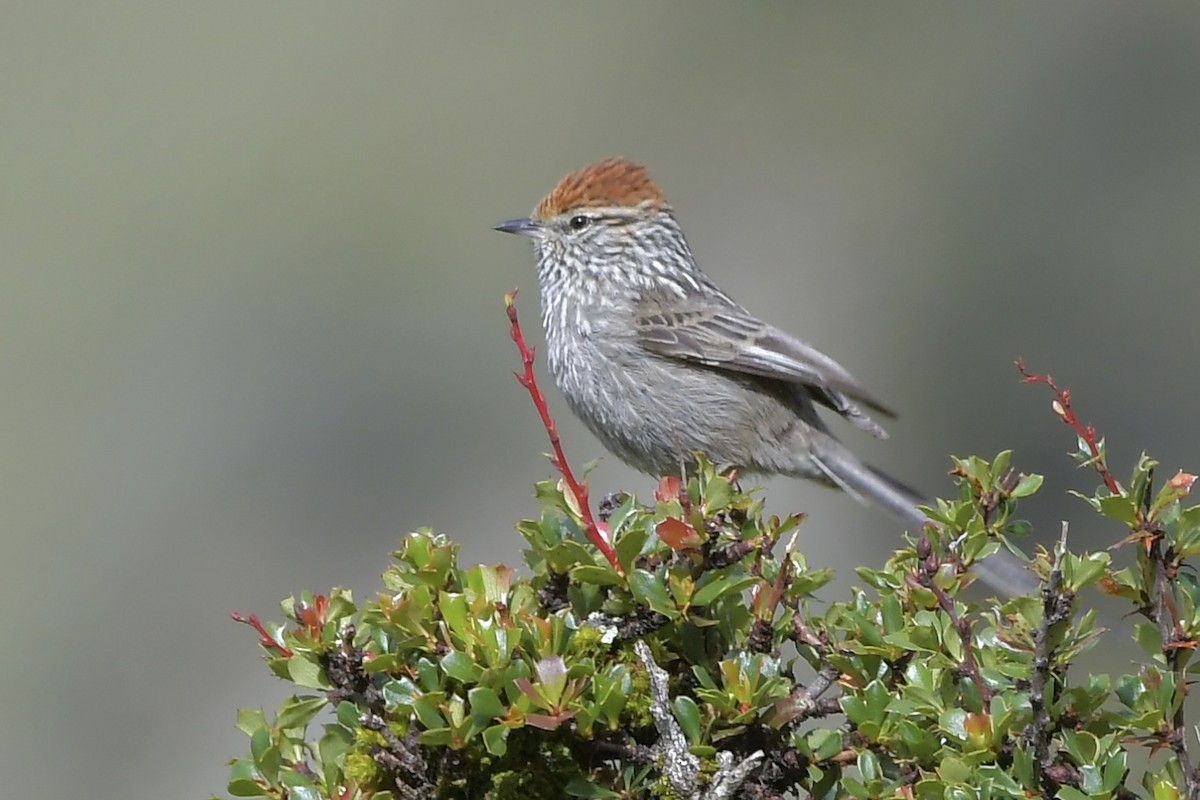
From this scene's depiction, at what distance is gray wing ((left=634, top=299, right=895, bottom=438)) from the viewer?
4.88m

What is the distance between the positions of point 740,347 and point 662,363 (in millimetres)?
304

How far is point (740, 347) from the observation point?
201 inches

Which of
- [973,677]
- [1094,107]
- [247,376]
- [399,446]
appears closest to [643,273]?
[973,677]

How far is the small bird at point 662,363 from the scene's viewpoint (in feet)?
16.4

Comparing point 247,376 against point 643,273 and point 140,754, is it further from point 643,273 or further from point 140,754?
point 643,273

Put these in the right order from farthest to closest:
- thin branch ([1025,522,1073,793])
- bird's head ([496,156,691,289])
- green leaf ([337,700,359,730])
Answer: bird's head ([496,156,691,289])
green leaf ([337,700,359,730])
thin branch ([1025,522,1073,793])

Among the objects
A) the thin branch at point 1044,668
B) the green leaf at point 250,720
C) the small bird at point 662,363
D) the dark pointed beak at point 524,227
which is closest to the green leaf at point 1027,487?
the thin branch at point 1044,668

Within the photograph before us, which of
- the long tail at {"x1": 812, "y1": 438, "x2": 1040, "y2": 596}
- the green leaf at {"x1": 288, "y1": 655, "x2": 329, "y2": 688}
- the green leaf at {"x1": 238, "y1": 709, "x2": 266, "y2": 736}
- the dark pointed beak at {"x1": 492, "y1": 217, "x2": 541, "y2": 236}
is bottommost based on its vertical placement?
the green leaf at {"x1": 238, "y1": 709, "x2": 266, "y2": 736}

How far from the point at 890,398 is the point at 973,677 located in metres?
7.45

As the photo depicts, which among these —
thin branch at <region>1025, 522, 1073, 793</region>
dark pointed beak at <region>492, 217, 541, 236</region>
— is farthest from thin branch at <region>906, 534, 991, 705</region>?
dark pointed beak at <region>492, 217, 541, 236</region>

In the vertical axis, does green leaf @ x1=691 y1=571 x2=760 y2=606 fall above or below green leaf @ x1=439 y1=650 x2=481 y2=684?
above

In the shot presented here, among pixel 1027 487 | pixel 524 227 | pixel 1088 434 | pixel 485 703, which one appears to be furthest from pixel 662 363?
pixel 485 703

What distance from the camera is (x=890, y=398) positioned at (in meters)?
9.55

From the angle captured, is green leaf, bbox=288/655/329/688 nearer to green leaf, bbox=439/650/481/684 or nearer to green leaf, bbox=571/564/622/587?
green leaf, bbox=439/650/481/684
